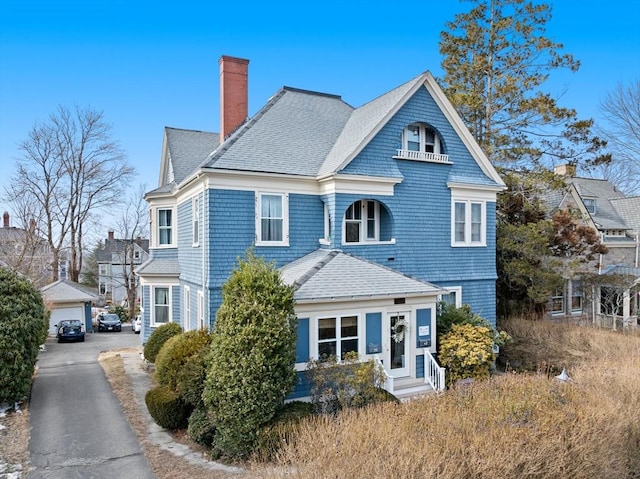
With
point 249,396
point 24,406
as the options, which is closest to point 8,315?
point 24,406

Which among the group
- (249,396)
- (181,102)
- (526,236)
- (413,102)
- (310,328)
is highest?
(181,102)

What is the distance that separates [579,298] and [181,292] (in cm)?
2346

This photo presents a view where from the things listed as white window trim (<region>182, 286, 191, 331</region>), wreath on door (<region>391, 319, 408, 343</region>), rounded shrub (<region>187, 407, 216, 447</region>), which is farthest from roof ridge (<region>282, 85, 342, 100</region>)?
rounded shrub (<region>187, 407, 216, 447</region>)

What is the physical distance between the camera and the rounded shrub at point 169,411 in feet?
35.6

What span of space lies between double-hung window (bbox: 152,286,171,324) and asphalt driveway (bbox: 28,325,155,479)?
3.08 metres

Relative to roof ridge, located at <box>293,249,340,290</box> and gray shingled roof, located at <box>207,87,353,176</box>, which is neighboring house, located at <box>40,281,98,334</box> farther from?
roof ridge, located at <box>293,249,340,290</box>

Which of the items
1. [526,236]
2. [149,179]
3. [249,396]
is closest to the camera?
[249,396]

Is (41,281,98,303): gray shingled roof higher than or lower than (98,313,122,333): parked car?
higher

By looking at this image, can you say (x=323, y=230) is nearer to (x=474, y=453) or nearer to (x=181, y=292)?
(x=181, y=292)

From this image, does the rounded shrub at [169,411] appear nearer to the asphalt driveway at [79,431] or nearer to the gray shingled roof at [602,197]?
the asphalt driveway at [79,431]

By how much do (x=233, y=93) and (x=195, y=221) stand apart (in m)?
6.29

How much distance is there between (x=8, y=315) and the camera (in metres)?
12.6

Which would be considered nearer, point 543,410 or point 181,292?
point 543,410

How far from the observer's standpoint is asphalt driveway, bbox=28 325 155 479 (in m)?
8.93
